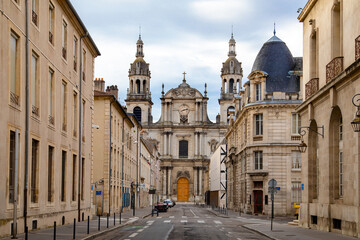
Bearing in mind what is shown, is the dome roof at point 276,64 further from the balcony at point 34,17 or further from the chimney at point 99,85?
the balcony at point 34,17

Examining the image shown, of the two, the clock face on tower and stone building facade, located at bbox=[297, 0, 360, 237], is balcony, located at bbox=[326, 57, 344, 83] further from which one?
the clock face on tower

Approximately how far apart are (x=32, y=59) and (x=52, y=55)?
3120mm

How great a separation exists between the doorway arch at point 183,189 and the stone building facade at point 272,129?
211 ft

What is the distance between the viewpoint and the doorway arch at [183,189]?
12043 centimetres

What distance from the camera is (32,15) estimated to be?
22984 millimetres

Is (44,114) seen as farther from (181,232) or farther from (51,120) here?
(181,232)

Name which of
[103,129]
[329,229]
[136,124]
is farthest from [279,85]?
[329,229]

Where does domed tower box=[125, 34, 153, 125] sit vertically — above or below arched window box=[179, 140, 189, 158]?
above

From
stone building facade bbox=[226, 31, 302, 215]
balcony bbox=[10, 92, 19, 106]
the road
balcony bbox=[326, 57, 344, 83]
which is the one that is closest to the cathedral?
stone building facade bbox=[226, 31, 302, 215]

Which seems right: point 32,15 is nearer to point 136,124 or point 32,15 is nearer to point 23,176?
point 23,176

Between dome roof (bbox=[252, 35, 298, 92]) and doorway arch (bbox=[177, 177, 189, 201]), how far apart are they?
67.4 meters

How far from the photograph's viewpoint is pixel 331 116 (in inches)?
946

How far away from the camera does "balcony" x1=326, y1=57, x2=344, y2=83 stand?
22844mm

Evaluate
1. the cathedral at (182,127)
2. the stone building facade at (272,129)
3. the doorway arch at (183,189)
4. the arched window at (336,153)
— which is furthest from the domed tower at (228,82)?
the arched window at (336,153)
